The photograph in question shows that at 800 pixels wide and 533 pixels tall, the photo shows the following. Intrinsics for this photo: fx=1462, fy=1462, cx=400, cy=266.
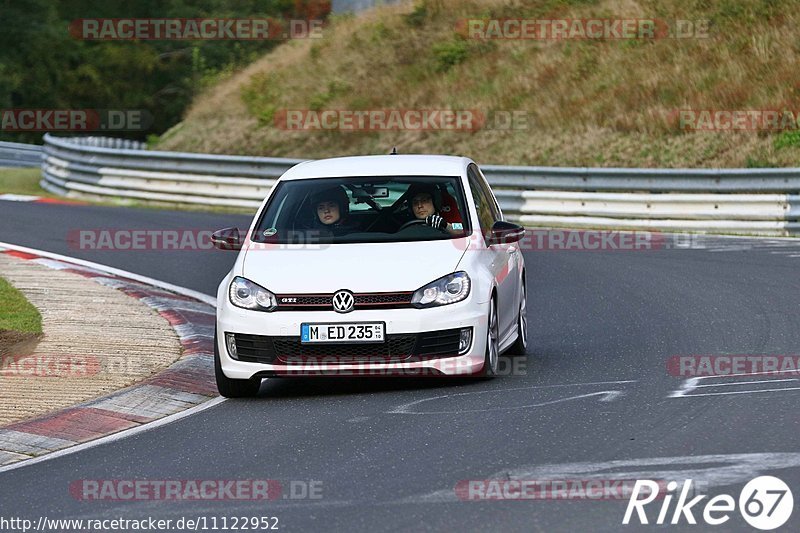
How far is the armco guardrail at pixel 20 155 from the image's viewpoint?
127ft

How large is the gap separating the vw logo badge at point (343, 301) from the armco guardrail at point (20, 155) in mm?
30562

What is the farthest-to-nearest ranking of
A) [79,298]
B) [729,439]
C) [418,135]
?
1. [418,135]
2. [79,298]
3. [729,439]

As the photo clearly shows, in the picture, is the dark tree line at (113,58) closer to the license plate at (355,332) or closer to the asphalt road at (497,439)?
the asphalt road at (497,439)

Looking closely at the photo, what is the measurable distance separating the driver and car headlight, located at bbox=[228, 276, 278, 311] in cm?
145

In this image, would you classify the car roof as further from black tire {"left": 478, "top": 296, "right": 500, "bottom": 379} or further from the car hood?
black tire {"left": 478, "top": 296, "right": 500, "bottom": 379}

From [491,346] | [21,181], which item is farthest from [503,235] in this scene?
[21,181]

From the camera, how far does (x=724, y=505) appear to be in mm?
6141

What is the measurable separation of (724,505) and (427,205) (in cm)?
476

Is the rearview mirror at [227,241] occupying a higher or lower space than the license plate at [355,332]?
higher

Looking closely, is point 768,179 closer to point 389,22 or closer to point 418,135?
point 418,135

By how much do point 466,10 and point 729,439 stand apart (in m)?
30.5

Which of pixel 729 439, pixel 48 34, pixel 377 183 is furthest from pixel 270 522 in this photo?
pixel 48 34

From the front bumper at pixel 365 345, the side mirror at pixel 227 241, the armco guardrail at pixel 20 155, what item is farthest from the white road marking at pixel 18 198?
the front bumper at pixel 365 345

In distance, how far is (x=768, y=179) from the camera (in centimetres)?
2108
